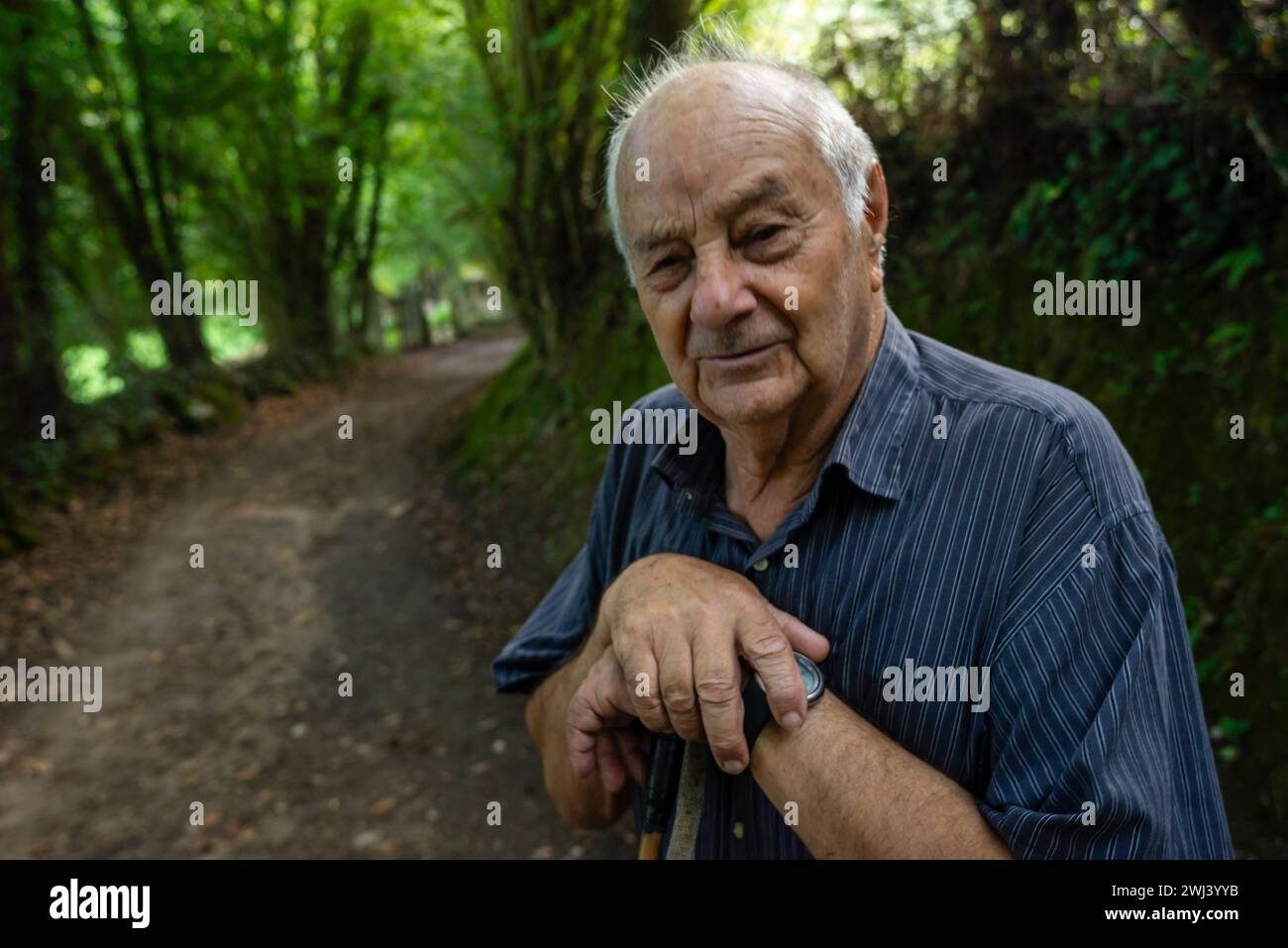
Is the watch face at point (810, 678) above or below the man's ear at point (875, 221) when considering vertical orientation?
below

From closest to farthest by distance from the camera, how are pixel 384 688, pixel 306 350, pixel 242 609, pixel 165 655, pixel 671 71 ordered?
1. pixel 671 71
2. pixel 384 688
3. pixel 165 655
4. pixel 242 609
5. pixel 306 350

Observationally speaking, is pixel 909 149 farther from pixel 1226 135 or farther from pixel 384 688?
pixel 384 688

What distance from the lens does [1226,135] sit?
Result: 3.75 metres

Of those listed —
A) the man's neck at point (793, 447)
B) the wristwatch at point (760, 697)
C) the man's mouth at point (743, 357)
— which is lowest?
the wristwatch at point (760, 697)

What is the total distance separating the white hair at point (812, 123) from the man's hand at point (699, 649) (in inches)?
27.5

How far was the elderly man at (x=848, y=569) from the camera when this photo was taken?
128 cm

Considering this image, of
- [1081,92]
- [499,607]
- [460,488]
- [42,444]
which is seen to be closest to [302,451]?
[42,444]

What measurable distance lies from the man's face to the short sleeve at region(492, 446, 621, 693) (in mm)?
538

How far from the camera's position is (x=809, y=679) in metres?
1.46

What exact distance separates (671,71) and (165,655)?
6.94 m

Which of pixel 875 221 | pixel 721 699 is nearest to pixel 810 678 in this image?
pixel 721 699

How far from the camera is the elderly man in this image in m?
1.28

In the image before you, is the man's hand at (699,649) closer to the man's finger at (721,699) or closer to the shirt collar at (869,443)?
the man's finger at (721,699)

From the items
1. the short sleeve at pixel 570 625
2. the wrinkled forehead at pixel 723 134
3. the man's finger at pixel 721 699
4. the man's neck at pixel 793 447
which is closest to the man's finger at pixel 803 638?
the man's finger at pixel 721 699
